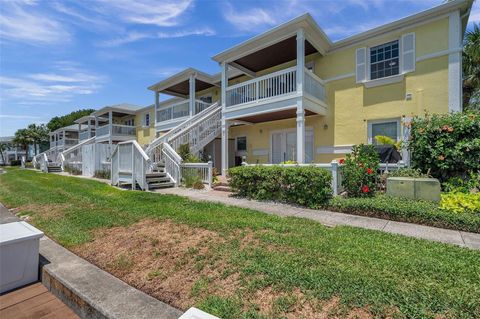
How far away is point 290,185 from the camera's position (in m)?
7.13

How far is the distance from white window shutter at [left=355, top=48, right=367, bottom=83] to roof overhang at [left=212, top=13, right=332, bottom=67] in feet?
4.57

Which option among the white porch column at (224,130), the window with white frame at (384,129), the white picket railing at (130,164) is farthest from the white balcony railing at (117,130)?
the window with white frame at (384,129)

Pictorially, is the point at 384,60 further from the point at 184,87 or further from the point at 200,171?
the point at 184,87

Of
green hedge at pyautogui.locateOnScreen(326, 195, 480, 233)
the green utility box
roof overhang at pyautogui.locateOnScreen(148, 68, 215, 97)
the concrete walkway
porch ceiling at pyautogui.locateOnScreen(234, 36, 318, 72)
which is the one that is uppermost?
roof overhang at pyautogui.locateOnScreen(148, 68, 215, 97)

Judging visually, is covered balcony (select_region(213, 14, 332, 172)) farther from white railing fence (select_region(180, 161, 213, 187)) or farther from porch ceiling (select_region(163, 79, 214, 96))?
porch ceiling (select_region(163, 79, 214, 96))

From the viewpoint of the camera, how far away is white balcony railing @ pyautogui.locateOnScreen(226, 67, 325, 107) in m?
10.0

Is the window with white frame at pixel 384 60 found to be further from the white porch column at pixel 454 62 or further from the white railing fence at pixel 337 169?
the white railing fence at pixel 337 169

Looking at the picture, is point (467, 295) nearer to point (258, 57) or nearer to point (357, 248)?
point (357, 248)

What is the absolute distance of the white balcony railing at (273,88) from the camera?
32.9ft

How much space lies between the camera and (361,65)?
404 inches

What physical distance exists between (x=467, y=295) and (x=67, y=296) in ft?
14.1

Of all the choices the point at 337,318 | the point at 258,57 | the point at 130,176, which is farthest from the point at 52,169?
the point at 337,318

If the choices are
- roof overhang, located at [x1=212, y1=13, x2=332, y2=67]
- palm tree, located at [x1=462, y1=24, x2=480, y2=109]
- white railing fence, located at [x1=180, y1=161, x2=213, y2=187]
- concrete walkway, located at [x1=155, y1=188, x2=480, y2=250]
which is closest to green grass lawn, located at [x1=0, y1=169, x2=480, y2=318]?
concrete walkway, located at [x1=155, y1=188, x2=480, y2=250]

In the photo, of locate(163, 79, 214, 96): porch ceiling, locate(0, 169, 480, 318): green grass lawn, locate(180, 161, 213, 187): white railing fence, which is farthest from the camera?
locate(163, 79, 214, 96): porch ceiling
